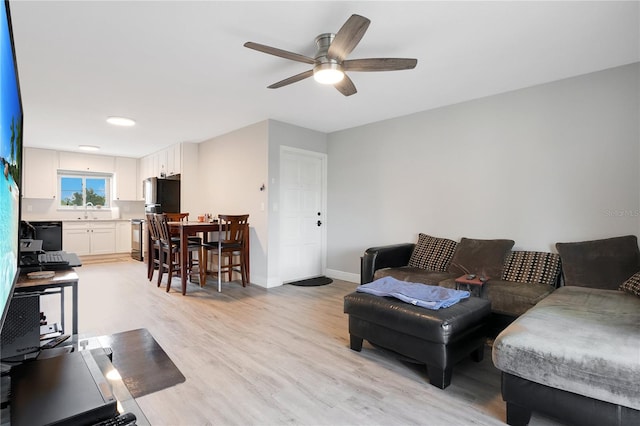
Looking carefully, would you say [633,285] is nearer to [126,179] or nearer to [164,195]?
[164,195]

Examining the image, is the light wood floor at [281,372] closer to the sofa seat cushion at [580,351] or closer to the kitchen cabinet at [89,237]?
the sofa seat cushion at [580,351]

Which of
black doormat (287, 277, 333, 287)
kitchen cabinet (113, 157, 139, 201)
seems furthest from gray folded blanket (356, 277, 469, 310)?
kitchen cabinet (113, 157, 139, 201)

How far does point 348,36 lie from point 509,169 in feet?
8.14

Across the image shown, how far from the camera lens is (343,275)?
5164 millimetres

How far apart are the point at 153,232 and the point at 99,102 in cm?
189

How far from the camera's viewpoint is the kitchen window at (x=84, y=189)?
7.45 meters

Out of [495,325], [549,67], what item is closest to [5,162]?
[495,325]

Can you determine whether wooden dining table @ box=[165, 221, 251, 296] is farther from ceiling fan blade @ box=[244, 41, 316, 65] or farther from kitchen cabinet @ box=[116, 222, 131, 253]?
kitchen cabinet @ box=[116, 222, 131, 253]

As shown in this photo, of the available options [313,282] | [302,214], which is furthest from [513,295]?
[302,214]

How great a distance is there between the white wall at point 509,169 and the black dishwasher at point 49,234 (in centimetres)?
359

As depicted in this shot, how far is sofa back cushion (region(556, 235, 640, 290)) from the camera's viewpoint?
2.68m

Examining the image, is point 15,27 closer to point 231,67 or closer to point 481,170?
point 231,67

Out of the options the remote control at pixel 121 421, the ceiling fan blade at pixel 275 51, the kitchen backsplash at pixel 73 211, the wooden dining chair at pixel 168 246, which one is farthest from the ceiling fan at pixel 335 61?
the kitchen backsplash at pixel 73 211

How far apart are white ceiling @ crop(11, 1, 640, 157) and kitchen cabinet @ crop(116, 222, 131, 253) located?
160 inches
